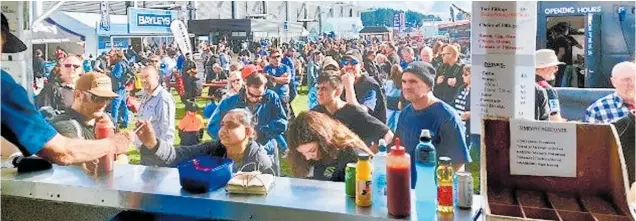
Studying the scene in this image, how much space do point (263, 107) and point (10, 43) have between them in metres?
1.23

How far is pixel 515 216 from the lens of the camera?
5.42ft

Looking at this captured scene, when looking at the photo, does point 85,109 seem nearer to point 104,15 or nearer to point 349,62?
point 104,15

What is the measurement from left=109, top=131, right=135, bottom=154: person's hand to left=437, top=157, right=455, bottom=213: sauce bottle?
1.35 m

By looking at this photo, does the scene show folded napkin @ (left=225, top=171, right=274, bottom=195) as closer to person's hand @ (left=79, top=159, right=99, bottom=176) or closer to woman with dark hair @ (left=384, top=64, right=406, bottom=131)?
woman with dark hair @ (left=384, top=64, right=406, bottom=131)

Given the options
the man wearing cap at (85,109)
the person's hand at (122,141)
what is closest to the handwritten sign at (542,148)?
the person's hand at (122,141)

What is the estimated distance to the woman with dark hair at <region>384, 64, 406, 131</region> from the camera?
2.11 metres

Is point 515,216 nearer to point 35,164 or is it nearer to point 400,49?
point 400,49

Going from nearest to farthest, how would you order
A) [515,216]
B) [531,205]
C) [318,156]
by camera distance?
1. [515,216]
2. [531,205]
3. [318,156]

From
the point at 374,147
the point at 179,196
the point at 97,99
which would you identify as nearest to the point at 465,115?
the point at 374,147

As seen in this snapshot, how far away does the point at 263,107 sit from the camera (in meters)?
2.30

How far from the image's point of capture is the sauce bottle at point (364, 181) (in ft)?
6.63

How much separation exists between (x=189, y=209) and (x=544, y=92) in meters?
1.34

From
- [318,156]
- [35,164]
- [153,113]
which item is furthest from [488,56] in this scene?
[35,164]

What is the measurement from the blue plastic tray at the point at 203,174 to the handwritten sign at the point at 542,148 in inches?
42.7
